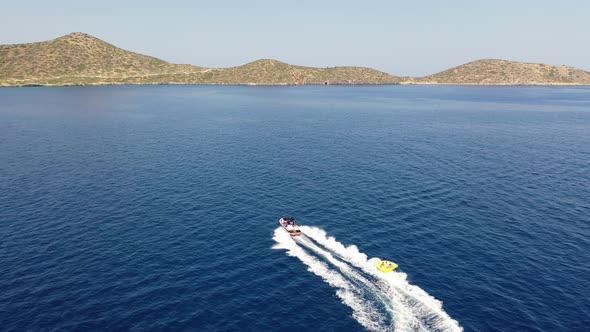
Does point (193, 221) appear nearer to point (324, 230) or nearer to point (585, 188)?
point (324, 230)

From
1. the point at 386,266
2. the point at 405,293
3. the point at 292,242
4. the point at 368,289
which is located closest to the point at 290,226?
the point at 292,242

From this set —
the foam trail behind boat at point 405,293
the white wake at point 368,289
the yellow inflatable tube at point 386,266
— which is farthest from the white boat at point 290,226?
the yellow inflatable tube at point 386,266

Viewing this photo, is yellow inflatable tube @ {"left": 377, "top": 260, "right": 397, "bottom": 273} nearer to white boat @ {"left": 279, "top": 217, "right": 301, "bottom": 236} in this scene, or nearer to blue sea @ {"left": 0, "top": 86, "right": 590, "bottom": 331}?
blue sea @ {"left": 0, "top": 86, "right": 590, "bottom": 331}

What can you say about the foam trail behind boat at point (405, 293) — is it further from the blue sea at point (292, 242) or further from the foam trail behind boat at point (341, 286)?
the foam trail behind boat at point (341, 286)

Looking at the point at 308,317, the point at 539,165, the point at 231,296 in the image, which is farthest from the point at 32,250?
the point at 539,165

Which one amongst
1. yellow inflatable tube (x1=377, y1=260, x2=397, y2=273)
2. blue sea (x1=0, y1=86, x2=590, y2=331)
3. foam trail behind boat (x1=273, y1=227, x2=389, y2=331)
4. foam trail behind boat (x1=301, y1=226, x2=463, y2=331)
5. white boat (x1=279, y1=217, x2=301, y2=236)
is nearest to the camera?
foam trail behind boat (x1=301, y1=226, x2=463, y2=331)

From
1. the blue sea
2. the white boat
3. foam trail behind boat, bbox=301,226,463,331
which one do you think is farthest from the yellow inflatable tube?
the white boat
